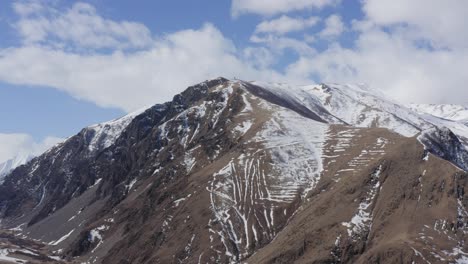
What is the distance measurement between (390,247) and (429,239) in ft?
44.5

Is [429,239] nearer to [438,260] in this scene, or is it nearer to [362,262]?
[438,260]

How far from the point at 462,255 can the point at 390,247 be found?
22.7 m

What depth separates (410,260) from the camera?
192 m

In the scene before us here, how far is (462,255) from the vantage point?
19438 cm

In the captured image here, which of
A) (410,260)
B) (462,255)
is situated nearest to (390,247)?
(410,260)

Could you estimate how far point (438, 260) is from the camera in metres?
191

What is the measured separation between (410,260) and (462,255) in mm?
17951

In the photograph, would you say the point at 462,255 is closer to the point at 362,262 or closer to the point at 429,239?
the point at 429,239

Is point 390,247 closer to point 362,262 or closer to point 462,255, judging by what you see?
point 362,262

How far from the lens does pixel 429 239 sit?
199875 mm

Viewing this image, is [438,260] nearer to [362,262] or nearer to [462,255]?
[462,255]

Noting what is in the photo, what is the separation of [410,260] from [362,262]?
1610cm

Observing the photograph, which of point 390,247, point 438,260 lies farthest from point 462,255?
point 390,247

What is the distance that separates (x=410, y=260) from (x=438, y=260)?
28.8 ft
